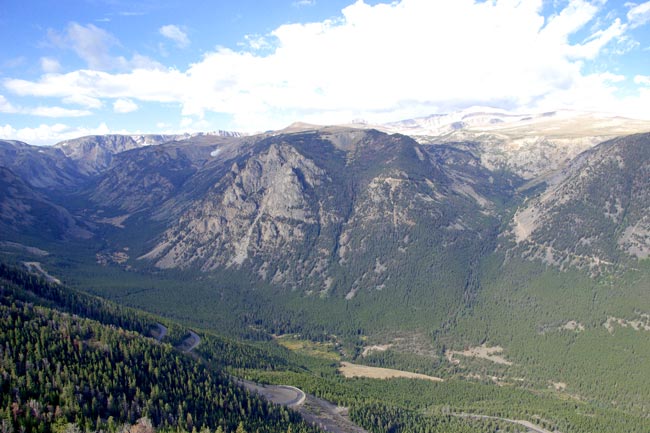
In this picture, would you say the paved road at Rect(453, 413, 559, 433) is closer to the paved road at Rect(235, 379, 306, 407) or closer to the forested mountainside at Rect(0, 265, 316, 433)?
the paved road at Rect(235, 379, 306, 407)

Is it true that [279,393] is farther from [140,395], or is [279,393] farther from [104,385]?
[104,385]

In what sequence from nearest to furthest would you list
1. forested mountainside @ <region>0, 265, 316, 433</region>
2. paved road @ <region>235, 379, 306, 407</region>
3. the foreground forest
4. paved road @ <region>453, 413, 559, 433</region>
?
forested mountainside @ <region>0, 265, 316, 433</region>, the foreground forest, paved road @ <region>235, 379, 306, 407</region>, paved road @ <region>453, 413, 559, 433</region>

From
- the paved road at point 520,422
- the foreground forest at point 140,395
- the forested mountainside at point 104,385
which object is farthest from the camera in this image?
the paved road at point 520,422

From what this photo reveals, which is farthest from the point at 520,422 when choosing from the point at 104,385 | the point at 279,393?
the point at 104,385

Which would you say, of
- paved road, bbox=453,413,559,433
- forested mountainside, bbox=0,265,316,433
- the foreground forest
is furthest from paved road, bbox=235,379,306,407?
paved road, bbox=453,413,559,433

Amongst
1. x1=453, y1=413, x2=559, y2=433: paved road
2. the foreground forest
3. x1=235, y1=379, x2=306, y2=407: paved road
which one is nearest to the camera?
the foreground forest

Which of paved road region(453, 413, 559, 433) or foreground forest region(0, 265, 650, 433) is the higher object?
foreground forest region(0, 265, 650, 433)

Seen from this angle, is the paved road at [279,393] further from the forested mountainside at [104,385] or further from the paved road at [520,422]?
the paved road at [520,422]

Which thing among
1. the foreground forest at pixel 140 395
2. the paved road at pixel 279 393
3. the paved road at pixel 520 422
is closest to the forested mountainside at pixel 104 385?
the foreground forest at pixel 140 395

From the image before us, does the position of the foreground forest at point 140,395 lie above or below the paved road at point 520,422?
above

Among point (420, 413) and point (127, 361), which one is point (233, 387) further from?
point (420, 413)

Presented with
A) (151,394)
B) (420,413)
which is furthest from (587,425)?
(151,394)
